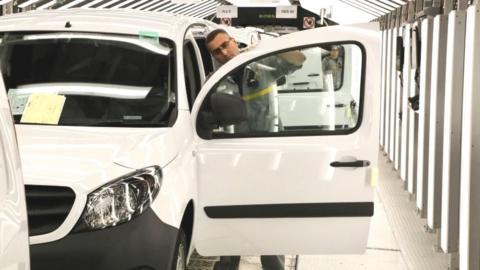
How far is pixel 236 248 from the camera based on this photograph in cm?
346

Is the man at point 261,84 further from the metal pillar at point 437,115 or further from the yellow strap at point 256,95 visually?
the metal pillar at point 437,115

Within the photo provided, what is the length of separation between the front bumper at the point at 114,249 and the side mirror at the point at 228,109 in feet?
2.31

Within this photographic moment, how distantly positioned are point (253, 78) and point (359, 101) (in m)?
0.63

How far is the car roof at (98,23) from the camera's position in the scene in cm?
350

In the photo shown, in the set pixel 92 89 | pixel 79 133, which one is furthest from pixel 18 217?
pixel 92 89

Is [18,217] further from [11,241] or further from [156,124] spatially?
[156,124]

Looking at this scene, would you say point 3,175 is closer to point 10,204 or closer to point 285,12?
point 10,204

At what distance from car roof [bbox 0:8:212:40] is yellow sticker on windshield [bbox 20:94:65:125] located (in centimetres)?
52

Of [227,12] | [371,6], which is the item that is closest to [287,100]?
[371,6]

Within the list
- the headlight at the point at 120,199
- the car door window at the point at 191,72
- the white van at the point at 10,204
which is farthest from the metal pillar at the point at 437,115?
the white van at the point at 10,204

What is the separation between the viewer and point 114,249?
2574 mm

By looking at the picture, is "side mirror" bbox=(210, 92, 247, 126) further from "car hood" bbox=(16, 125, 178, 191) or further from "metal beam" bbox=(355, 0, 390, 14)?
"metal beam" bbox=(355, 0, 390, 14)

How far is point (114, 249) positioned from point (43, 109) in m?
0.94

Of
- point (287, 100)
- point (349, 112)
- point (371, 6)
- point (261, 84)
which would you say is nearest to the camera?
point (349, 112)
